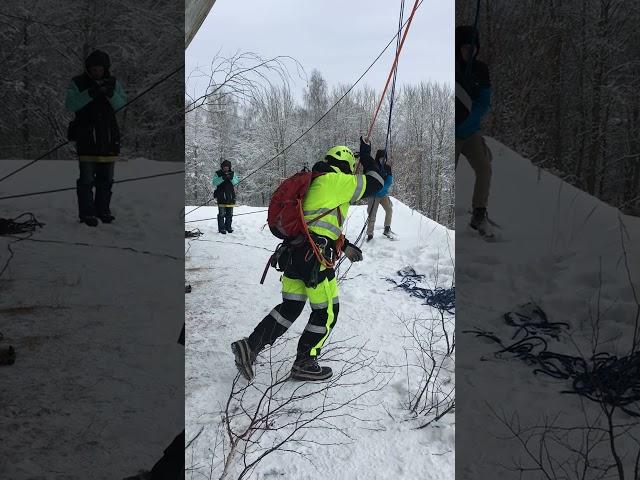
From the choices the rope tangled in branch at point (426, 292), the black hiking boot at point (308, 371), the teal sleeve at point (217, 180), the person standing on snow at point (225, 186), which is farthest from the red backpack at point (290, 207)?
the teal sleeve at point (217, 180)

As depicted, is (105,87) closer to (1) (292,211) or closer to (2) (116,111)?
(2) (116,111)

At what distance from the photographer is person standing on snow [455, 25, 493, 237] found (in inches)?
30.1

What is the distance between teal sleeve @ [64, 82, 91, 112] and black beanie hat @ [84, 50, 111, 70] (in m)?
0.05

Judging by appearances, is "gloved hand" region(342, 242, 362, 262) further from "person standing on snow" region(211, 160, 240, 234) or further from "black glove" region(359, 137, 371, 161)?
"person standing on snow" region(211, 160, 240, 234)

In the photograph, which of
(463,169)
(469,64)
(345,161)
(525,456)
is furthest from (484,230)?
(345,161)

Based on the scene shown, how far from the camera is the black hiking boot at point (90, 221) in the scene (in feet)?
2.72

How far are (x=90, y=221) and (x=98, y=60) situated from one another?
339 millimetres

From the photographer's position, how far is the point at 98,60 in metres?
0.82

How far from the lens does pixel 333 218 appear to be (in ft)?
7.57

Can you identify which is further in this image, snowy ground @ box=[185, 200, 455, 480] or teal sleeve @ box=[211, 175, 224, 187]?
teal sleeve @ box=[211, 175, 224, 187]

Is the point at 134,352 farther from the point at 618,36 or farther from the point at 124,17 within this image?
the point at 618,36

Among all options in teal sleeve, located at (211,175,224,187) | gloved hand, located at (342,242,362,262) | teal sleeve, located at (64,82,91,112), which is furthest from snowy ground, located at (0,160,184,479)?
teal sleeve, located at (211,175,224,187)

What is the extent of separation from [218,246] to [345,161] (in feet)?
17.1

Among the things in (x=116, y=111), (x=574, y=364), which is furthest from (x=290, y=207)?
(x=574, y=364)
